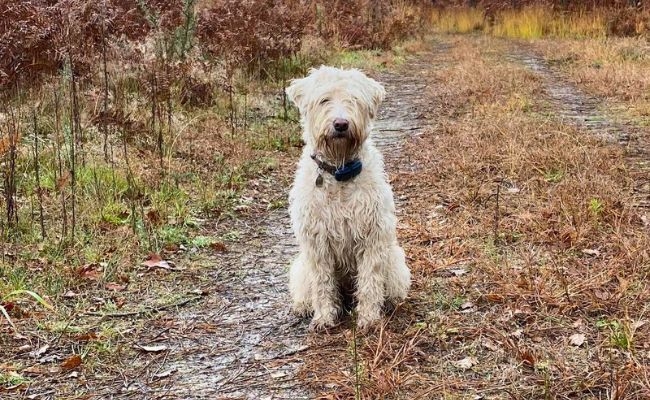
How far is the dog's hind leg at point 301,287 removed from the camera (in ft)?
15.6

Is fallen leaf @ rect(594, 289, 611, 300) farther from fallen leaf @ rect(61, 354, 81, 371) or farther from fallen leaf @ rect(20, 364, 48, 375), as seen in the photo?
fallen leaf @ rect(20, 364, 48, 375)

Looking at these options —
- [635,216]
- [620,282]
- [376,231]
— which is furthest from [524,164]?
[376,231]

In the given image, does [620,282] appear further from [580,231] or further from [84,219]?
[84,219]

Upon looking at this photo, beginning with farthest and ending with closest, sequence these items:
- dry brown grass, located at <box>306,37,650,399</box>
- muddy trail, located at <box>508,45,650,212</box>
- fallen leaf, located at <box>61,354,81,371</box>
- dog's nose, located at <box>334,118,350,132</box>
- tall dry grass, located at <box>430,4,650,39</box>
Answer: tall dry grass, located at <box>430,4,650,39</box>, muddy trail, located at <box>508,45,650,212</box>, dog's nose, located at <box>334,118,350,132</box>, fallen leaf, located at <box>61,354,81,371</box>, dry brown grass, located at <box>306,37,650,399</box>

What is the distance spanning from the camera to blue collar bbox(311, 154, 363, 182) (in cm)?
452

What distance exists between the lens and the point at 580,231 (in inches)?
219

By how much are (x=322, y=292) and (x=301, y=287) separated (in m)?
0.20

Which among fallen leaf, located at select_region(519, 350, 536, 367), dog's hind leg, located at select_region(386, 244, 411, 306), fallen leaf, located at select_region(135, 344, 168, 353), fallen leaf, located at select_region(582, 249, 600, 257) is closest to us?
fallen leaf, located at select_region(519, 350, 536, 367)

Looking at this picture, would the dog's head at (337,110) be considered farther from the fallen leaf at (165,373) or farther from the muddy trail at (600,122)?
the muddy trail at (600,122)

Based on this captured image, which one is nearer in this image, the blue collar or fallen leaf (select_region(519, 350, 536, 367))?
fallen leaf (select_region(519, 350, 536, 367))

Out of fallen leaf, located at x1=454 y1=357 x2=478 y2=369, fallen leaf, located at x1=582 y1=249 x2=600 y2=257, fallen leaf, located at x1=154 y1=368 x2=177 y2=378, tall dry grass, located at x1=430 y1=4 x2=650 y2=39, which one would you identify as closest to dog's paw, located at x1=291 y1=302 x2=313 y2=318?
fallen leaf, located at x1=154 y1=368 x2=177 y2=378

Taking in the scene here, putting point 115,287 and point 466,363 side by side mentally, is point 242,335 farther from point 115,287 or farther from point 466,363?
point 466,363

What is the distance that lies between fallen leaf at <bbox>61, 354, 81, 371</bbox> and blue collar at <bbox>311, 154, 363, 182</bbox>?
1.95m

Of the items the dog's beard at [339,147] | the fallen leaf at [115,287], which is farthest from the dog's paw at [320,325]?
the fallen leaf at [115,287]
